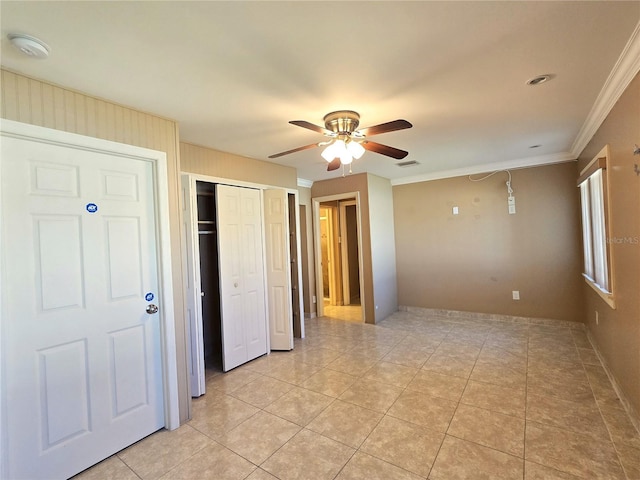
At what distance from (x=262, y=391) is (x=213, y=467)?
932 millimetres

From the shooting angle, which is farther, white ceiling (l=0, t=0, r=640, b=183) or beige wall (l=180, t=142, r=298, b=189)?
beige wall (l=180, t=142, r=298, b=189)

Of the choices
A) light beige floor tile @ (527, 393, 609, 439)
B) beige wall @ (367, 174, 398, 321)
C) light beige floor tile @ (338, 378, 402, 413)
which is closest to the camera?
light beige floor tile @ (527, 393, 609, 439)

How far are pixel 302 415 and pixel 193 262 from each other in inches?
65.3

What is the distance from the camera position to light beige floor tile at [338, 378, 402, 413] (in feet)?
8.14

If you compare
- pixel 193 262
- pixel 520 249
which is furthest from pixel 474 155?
pixel 193 262

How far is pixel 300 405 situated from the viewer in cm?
A: 251

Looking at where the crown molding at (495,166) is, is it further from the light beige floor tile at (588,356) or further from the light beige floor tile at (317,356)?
the light beige floor tile at (317,356)

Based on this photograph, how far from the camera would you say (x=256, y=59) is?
5.39 ft

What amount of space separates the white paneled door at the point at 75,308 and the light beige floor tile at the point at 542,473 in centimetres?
248

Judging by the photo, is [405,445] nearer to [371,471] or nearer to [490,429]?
[371,471]

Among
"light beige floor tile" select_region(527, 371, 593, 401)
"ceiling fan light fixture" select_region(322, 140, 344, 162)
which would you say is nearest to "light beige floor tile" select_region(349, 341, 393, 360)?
"light beige floor tile" select_region(527, 371, 593, 401)

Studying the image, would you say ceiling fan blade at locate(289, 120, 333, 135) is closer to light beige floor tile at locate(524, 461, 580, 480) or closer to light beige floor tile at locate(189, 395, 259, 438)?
light beige floor tile at locate(189, 395, 259, 438)

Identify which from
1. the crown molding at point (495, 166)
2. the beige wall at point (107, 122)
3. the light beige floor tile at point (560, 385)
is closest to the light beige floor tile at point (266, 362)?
the beige wall at point (107, 122)

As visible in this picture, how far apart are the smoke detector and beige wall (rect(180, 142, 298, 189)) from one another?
1.41 m
